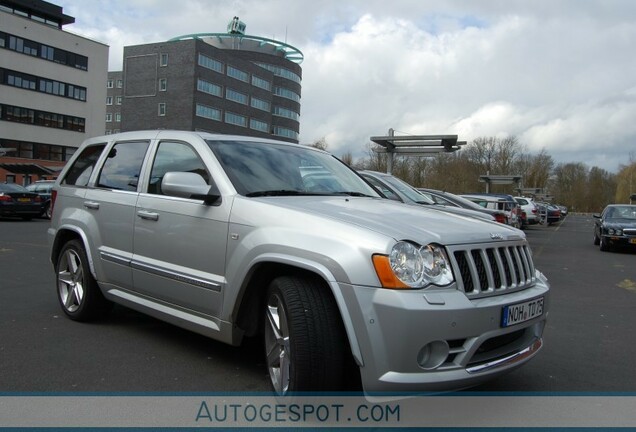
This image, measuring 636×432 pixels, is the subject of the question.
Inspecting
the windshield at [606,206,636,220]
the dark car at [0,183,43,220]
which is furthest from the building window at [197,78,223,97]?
the windshield at [606,206,636,220]

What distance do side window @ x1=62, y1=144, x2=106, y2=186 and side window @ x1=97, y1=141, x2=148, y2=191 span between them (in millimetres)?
278

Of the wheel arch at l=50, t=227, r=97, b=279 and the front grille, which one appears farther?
the wheel arch at l=50, t=227, r=97, b=279

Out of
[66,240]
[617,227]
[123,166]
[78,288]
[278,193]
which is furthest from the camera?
[617,227]

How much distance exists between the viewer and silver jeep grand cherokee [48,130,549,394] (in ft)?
9.20

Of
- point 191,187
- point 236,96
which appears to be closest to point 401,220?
point 191,187

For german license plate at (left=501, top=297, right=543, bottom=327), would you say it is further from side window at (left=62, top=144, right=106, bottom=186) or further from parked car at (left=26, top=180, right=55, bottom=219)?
parked car at (left=26, top=180, right=55, bottom=219)

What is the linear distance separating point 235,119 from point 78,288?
245 feet

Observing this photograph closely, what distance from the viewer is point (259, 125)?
8394 centimetres

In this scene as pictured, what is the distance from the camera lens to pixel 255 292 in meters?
3.48

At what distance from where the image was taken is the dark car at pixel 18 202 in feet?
58.2

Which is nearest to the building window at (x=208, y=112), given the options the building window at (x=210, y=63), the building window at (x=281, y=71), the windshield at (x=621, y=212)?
the building window at (x=210, y=63)

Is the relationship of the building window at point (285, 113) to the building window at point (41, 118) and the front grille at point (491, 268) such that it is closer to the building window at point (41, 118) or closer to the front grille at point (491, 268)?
the building window at point (41, 118)
